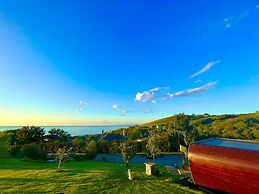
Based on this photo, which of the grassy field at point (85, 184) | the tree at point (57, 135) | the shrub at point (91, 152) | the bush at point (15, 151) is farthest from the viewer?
the tree at point (57, 135)

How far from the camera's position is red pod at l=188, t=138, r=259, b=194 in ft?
39.5

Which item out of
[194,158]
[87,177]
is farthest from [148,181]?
[194,158]

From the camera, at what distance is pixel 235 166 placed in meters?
12.7

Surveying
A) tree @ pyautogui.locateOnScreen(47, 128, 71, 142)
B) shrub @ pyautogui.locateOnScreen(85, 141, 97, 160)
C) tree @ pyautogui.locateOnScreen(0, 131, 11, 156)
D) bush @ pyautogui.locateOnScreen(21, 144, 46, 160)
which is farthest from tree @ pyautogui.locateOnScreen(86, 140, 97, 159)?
tree @ pyautogui.locateOnScreen(47, 128, 71, 142)

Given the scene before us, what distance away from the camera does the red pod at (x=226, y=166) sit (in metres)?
12.0

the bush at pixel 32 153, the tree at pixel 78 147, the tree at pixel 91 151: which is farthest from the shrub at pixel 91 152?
the bush at pixel 32 153

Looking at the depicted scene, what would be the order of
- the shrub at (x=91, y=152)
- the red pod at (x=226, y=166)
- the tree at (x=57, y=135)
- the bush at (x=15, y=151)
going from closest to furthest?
the red pod at (x=226, y=166)
the shrub at (x=91, y=152)
the bush at (x=15, y=151)
the tree at (x=57, y=135)

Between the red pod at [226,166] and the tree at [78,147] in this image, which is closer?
the red pod at [226,166]

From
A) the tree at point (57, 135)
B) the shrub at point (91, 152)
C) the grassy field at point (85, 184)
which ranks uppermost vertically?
the tree at point (57, 135)

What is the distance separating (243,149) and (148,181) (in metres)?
13.1

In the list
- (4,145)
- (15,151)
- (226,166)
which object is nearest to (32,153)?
(4,145)

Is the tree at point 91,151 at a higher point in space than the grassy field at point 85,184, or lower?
higher

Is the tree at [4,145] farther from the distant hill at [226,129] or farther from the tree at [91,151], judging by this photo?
the distant hill at [226,129]

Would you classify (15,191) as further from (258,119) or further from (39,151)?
(258,119)
